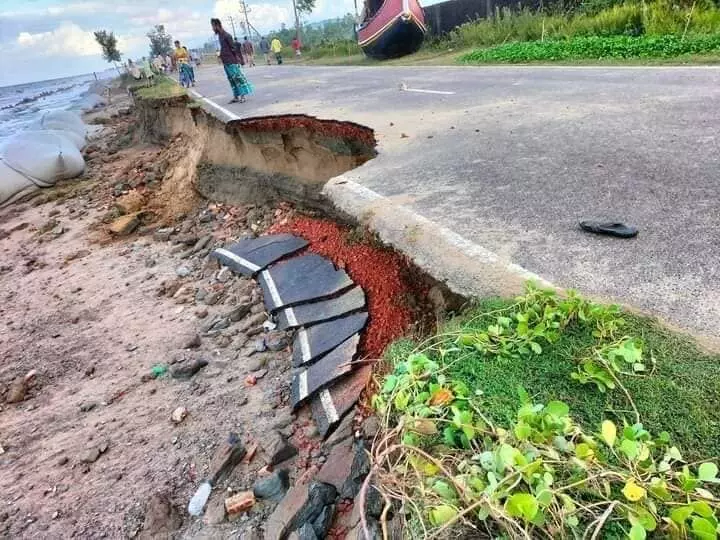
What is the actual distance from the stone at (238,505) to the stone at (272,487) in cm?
5

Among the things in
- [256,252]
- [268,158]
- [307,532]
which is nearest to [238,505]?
[307,532]

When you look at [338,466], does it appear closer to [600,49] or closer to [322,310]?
[322,310]

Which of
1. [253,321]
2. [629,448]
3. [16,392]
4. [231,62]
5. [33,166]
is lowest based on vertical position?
[16,392]

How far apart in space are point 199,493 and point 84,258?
614cm

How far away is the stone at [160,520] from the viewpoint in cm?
272

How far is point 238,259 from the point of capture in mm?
5562

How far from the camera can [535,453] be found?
1.32 meters

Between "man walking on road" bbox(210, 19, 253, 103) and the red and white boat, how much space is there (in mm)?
8509

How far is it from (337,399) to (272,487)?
0.63 metres

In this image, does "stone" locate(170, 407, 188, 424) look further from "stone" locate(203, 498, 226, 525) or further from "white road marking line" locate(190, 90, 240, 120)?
"white road marking line" locate(190, 90, 240, 120)

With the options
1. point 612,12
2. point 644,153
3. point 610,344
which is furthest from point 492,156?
point 612,12

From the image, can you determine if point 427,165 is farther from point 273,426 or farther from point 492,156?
point 273,426

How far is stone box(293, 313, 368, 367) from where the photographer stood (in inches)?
135

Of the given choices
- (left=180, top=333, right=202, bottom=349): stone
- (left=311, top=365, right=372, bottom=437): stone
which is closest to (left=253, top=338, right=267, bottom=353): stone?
(left=180, top=333, right=202, bottom=349): stone
